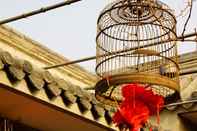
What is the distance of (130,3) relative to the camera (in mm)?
3086

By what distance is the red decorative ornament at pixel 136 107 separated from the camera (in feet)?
8.09

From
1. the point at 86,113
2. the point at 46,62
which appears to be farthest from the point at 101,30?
the point at 46,62

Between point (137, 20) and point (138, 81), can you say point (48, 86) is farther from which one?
point (138, 81)

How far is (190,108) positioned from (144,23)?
296 cm

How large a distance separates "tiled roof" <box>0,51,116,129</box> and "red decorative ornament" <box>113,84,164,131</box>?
126cm

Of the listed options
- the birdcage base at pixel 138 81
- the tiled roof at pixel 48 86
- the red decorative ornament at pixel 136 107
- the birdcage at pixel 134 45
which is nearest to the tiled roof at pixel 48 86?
the tiled roof at pixel 48 86

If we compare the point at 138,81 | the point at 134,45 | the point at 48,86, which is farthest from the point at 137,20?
the point at 48,86

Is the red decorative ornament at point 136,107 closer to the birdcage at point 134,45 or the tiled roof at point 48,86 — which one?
the birdcage at point 134,45

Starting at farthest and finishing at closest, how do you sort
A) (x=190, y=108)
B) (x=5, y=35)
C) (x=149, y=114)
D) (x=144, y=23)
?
(x=190, y=108), (x=5, y=35), (x=144, y=23), (x=149, y=114)

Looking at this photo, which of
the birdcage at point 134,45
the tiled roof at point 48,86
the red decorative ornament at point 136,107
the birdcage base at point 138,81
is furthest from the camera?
the tiled roof at point 48,86

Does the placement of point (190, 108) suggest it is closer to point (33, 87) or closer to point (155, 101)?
point (33, 87)

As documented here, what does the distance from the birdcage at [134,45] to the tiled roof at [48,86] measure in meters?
0.47

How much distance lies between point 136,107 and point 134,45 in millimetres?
1181

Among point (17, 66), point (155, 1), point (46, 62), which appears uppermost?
point (155, 1)
